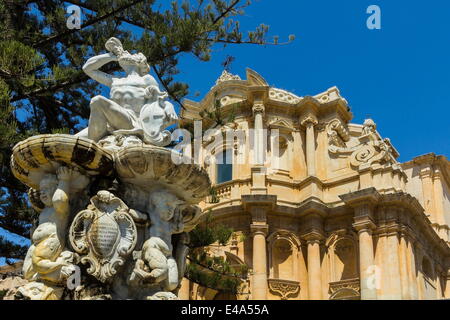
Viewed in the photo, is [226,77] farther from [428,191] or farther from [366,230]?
[428,191]

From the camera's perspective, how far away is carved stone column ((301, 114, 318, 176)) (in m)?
24.1

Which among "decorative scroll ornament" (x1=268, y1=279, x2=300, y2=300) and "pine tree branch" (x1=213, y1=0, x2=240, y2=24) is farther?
"decorative scroll ornament" (x1=268, y1=279, x2=300, y2=300)

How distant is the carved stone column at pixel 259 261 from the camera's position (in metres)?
21.0

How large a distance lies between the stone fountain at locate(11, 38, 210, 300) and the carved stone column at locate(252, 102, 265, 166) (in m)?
17.6

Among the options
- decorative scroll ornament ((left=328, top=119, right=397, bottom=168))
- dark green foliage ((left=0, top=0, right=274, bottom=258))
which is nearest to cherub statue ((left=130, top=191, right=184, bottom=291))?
dark green foliage ((left=0, top=0, right=274, bottom=258))

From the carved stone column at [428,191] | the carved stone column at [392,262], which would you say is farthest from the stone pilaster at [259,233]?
the carved stone column at [428,191]

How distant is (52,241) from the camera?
17.0ft

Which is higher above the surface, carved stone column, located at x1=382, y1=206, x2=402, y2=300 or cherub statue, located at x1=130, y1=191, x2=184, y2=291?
carved stone column, located at x1=382, y1=206, x2=402, y2=300

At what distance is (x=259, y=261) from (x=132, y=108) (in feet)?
51.6

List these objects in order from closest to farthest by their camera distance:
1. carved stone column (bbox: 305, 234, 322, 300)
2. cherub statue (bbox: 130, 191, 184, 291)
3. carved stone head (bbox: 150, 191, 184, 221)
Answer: cherub statue (bbox: 130, 191, 184, 291) → carved stone head (bbox: 150, 191, 184, 221) → carved stone column (bbox: 305, 234, 322, 300)

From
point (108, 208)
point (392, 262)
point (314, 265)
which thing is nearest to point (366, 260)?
point (392, 262)

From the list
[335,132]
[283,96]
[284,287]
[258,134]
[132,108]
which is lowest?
[132,108]

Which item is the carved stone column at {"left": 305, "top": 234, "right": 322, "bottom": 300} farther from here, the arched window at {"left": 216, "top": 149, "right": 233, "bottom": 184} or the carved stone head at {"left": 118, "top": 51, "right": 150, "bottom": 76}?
the carved stone head at {"left": 118, "top": 51, "right": 150, "bottom": 76}
